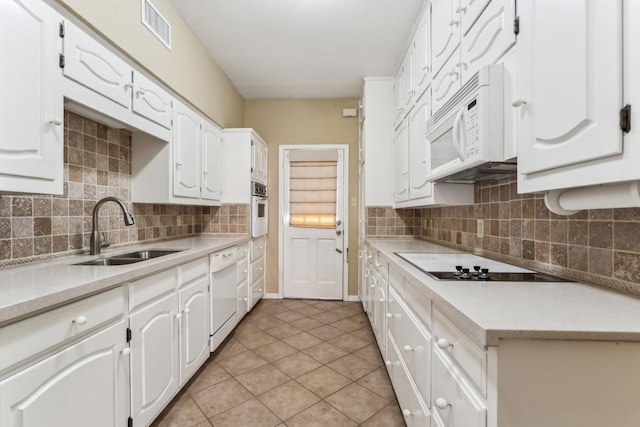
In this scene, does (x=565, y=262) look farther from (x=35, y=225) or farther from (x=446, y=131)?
(x=35, y=225)

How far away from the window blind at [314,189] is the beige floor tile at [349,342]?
1530 mm

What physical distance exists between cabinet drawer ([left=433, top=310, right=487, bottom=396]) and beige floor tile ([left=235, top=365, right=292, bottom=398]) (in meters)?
1.40

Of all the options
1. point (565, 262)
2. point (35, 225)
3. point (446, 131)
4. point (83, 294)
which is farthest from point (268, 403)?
point (446, 131)

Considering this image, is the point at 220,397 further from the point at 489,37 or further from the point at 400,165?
the point at 489,37

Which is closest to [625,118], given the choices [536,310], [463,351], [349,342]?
[536,310]

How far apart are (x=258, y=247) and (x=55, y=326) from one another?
2.68 metres

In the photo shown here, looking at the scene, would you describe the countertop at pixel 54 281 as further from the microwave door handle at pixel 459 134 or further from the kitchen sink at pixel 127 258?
the microwave door handle at pixel 459 134

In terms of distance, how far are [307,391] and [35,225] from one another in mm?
1782

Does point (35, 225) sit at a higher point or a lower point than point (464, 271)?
higher

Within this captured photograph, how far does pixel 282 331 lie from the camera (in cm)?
288

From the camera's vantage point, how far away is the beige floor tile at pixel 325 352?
235 cm

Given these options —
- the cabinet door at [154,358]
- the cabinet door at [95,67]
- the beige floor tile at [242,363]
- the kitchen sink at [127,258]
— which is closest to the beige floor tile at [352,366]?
the beige floor tile at [242,363]

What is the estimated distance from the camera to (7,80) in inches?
40.8

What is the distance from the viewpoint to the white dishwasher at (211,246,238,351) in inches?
90.3
